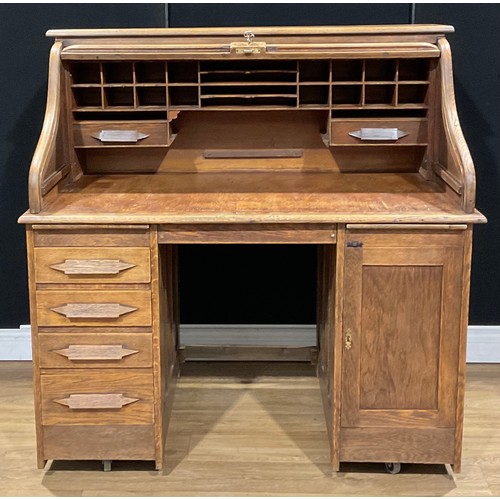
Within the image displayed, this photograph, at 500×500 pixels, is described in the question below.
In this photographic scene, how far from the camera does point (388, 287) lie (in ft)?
7.81

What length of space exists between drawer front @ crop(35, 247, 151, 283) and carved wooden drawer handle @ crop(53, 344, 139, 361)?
21cm

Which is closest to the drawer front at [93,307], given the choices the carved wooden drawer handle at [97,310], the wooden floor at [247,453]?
the carved wooden drawer handle at [97,310]

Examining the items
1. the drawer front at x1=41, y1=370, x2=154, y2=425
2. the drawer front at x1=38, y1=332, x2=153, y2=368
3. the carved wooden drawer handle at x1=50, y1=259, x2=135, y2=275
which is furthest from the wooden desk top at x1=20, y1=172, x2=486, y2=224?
the drawer front at x1=41, y1=370, x2=154, y2=425

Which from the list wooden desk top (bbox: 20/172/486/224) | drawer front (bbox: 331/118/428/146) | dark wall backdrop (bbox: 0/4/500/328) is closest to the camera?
wooden desk top (bbox: 20/172/486/224)

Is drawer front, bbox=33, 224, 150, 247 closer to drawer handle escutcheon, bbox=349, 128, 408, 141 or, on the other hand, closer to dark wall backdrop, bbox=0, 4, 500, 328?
drawer handle escutcheon, bbox=349, 128, 408, 141

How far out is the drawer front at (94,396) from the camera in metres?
2.44

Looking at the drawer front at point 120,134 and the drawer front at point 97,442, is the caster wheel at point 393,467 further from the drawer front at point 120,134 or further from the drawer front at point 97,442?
the drawer front at point 120,134

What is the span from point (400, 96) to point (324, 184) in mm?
442

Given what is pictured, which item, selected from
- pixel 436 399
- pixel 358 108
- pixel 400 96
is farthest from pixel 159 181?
pixel 436 399

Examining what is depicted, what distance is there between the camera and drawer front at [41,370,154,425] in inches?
96.1

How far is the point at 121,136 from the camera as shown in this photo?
2723 mm

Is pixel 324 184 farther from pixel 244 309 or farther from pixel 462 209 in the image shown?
pixel 244 309

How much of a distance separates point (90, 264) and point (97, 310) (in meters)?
0.14

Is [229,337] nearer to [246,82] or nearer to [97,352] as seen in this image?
[97,352]
